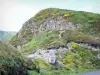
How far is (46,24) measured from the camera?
144 meters

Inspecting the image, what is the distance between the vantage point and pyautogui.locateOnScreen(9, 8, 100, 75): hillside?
7125 centimetres

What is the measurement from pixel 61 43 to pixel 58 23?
174 feet

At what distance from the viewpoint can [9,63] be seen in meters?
29.6

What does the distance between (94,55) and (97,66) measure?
22.8ft

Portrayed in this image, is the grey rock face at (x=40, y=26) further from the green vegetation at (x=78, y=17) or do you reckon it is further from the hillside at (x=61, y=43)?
the green vegetation at (x=78, y=17)

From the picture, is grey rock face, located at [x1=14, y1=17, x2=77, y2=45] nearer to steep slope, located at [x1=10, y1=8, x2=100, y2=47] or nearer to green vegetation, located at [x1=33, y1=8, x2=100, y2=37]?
steep slope, located at [x1=10, y1=8, x2=100, y2=47]

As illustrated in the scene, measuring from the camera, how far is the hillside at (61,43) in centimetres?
7125

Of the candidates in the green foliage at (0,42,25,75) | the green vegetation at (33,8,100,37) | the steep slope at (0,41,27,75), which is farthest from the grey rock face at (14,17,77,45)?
the green foliage at (0,42,25,75)

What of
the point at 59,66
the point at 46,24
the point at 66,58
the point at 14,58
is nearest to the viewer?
the point at 14,58

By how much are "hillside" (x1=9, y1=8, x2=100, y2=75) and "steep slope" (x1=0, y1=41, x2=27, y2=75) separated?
573 centimetres

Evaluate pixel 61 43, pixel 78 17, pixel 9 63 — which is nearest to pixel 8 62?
pixel 9 63

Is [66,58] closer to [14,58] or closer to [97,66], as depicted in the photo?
[97,66]

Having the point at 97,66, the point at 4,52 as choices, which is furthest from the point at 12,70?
the point at 97,66

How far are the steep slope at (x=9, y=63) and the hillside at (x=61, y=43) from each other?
18.8 feet
